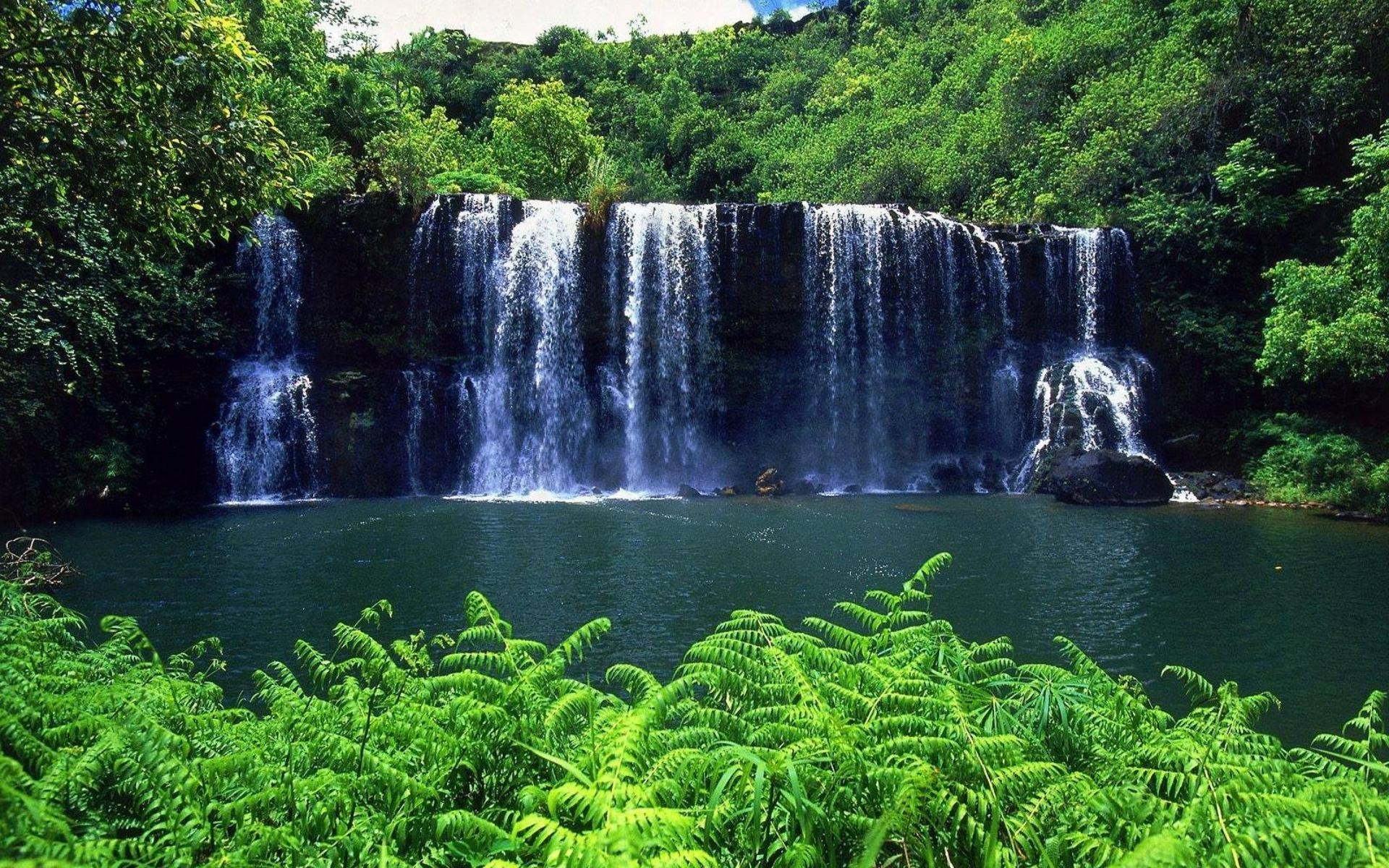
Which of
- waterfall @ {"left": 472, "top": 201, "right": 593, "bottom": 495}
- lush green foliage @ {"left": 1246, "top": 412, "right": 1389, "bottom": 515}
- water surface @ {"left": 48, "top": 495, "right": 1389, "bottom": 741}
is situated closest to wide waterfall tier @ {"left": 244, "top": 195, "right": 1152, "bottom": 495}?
waterfall @ {"left": 472, "top": 201, "right": 593, "bottom": 495}

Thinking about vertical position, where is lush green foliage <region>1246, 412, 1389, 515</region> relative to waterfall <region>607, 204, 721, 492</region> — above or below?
below

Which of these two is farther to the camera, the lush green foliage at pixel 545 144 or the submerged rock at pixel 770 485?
the lush green foliage at pixel 545 144

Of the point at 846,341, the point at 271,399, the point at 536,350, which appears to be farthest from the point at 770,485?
the point at 271,399

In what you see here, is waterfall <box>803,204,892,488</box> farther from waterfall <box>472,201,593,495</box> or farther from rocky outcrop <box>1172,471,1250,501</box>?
rocky outcrop <box>1172,471,1250,501</box>

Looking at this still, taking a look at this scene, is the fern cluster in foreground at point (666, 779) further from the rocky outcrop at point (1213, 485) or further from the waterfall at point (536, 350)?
the waterfall at point (536, 350)

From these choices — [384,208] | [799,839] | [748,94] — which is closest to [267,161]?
[799,839]

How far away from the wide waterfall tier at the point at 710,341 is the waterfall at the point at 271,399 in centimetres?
39

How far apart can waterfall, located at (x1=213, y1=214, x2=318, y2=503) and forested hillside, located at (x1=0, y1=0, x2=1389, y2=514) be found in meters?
0.93

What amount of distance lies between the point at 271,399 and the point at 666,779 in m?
24.5

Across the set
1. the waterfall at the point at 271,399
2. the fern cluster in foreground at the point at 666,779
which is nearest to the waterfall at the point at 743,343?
the waterfall at the point at 271,399

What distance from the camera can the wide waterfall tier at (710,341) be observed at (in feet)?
84.2

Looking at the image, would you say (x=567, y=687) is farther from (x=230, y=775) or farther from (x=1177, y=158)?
(x=1177, y=158)

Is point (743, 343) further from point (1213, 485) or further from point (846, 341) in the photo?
point (1213, 485)

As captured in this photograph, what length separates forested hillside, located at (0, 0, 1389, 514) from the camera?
784 cm
